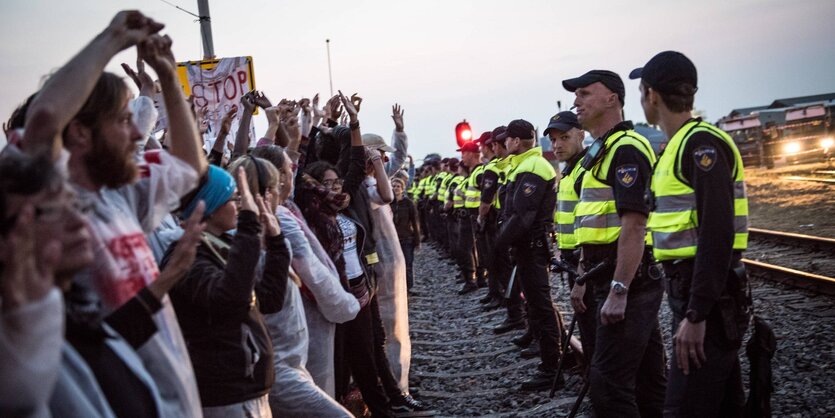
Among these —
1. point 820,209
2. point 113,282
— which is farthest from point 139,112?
point 820,209

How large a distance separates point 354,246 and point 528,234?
2.57m

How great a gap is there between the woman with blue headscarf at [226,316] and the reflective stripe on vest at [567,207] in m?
2.84

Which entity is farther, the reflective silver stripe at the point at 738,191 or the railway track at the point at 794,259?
the railway track at the point at 794,259

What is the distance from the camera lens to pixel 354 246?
5.96 meters

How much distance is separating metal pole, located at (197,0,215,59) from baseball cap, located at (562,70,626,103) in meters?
7.20

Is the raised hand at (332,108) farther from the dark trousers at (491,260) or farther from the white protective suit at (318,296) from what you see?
the dark trousers at (491,260)

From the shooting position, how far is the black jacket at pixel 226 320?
2992 millimetres

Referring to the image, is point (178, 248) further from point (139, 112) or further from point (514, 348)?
point (514, 348)

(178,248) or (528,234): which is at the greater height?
(178,248)

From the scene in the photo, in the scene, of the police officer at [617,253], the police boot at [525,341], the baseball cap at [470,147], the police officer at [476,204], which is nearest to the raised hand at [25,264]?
the police officer at [617,253]

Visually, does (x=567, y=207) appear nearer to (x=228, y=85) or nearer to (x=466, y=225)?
(x=228, y=85)

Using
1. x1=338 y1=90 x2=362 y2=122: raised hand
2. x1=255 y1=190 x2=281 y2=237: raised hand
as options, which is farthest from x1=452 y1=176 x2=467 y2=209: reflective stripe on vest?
x1=255 y1=190 x2=281 y2=237: raised hand

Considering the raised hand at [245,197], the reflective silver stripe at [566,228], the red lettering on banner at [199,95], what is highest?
the red lettering on banner at [199,95]

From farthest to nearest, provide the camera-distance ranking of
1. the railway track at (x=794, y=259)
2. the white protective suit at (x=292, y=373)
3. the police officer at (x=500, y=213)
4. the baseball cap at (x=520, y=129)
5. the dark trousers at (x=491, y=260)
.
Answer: the dark trousers at (x=491, y=260), the police officer at (x=500, y=213), the railway track at (x=794, y=259), the baseball cap at (x=520, y=129), the white protective suit at (x=292, y=373)
